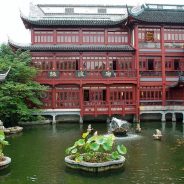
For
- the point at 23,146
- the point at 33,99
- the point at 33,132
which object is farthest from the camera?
the point at 33,99

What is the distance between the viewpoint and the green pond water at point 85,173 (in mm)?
14117

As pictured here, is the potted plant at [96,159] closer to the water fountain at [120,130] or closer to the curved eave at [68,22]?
the water fountain at [120,130]

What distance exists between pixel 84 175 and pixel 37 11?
32089 mm

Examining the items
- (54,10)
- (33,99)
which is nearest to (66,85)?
(33,99)

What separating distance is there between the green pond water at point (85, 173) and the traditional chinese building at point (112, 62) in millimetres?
13451

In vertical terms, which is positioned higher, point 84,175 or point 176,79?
point 176,79

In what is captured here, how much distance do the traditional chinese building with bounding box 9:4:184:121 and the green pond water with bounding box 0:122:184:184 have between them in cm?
1345

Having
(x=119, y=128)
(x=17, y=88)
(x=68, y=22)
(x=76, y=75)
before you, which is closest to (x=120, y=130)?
(x=119, y=128)

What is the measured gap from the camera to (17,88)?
3195 centimetres

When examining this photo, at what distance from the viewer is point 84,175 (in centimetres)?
1478

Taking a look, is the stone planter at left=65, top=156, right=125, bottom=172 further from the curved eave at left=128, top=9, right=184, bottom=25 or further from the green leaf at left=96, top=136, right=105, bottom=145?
the curved eave at left=128, top=9, right=184, bottom=25

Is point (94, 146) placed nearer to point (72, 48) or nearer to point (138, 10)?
point (72, 48)

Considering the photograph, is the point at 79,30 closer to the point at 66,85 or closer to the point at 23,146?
the point at 66,85

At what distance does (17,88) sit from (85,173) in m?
18.4
